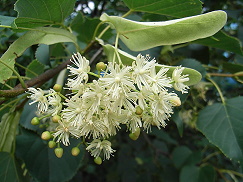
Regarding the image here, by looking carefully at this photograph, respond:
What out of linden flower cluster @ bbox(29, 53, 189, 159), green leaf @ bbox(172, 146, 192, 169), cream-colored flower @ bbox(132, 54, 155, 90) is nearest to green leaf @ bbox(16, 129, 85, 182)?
linden flower cluster @ bbox(29, 53, 189, 159)

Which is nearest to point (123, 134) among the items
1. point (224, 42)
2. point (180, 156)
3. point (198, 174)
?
point (180, 156)

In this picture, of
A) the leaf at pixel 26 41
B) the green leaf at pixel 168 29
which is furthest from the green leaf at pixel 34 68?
the green leaf at pixel 168 29

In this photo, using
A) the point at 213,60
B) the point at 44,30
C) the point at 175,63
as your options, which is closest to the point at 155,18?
the point at 175,63

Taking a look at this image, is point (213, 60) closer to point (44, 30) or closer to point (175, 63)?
point (175, 63)

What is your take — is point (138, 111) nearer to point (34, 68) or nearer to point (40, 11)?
point (40, 11)

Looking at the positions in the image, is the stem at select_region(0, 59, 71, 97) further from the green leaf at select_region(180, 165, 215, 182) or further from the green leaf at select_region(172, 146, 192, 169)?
the green leaf at select_region(172, 146, 192, 169)
